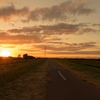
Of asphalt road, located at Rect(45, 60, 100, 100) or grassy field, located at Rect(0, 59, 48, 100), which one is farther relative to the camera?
grassy field, located at Rect(0, 59, 48, 100)

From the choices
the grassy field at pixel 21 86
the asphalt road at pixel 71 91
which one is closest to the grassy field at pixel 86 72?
the asphalt road at pixel 71 91

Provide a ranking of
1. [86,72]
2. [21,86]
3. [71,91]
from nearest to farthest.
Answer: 1. [71,91]
2. [21,86]
3. [86,72]

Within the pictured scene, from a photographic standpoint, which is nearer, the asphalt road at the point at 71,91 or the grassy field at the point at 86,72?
the asphalt road at the point at 71,91

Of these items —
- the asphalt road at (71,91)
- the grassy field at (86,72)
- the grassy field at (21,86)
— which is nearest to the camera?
the asphalt road at (71,91)

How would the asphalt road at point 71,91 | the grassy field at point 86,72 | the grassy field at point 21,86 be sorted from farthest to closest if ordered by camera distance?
the grassy field at point 86,72 < the grassy field at point 21,86 < the asphalt road at point 71,91

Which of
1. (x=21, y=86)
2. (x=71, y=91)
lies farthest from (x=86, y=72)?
(x=71, y=91)

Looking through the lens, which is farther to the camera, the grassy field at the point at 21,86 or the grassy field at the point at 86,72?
the grassy field at the point at 86,72

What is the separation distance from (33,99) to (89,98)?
306 centimetres

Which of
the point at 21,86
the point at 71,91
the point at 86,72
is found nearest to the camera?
the point at 71,91

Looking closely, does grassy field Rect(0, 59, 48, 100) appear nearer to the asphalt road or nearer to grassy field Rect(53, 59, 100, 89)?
the asphalt road

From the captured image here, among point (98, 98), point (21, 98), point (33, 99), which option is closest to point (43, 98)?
point (33, 99)

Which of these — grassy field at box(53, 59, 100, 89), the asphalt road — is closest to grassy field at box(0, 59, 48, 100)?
the asphalt road

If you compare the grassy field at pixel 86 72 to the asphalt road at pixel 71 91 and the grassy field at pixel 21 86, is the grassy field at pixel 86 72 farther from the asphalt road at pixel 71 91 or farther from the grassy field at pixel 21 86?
the grassy field at pixel 21 86

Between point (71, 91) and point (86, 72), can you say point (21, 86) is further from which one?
point (86, 72)
